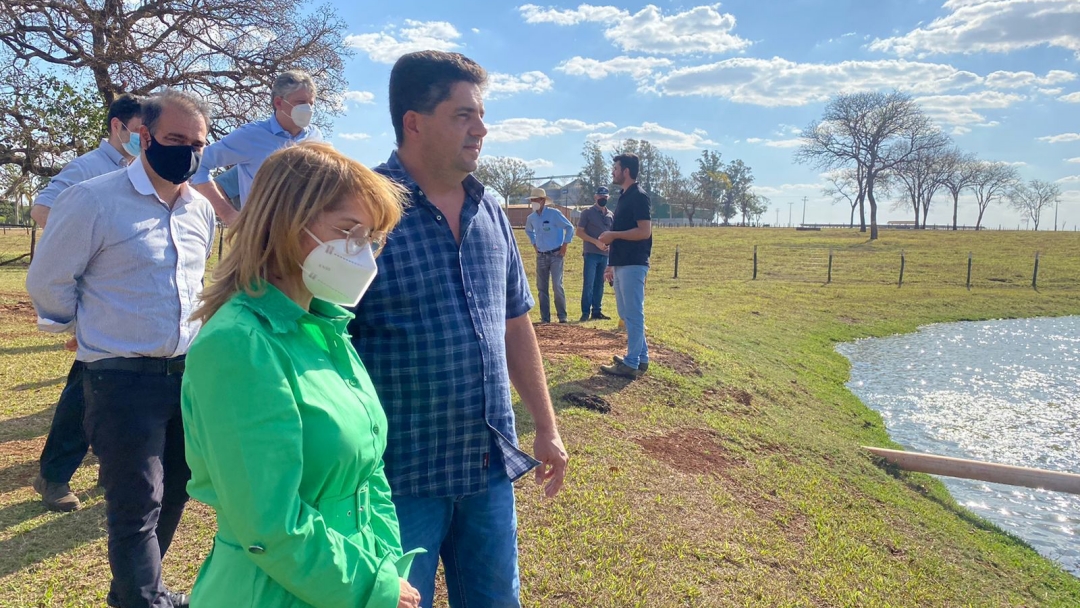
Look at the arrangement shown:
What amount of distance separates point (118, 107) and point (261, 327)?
11.5 feet

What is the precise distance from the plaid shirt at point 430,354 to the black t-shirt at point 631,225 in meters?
5.09

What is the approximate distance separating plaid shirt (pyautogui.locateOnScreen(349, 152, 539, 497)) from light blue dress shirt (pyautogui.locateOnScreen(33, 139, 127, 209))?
2.99 metres

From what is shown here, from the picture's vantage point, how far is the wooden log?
20.9 ft

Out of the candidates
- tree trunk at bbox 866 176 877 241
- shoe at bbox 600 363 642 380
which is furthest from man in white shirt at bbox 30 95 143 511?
tree trunk at bbox 866 176 877 241

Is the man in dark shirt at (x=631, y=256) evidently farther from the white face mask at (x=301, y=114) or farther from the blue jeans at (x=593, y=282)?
the blue jeans at (x=593, y=282)

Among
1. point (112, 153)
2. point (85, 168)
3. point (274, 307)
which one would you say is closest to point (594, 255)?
point (112, 153)

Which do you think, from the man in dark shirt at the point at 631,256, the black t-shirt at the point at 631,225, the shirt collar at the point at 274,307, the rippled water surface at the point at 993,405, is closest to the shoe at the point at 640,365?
the man in dark shirt at the point at 631,256

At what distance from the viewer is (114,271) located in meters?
2.91

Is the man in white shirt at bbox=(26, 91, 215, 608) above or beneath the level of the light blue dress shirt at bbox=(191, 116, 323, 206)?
beneath

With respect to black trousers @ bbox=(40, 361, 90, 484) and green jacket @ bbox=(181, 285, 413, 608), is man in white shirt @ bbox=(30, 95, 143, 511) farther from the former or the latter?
green jacket @ bbox=(181, 285, 413, 608)

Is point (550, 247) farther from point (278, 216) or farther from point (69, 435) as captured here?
point (278, 216)

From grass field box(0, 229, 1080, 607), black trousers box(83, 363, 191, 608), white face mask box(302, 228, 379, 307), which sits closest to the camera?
white face mask box(302, 228, 379, 307)

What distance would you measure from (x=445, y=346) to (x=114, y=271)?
1.60m

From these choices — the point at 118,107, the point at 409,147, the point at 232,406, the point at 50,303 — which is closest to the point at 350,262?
the point at 232,406
